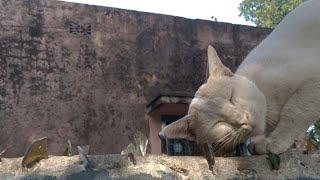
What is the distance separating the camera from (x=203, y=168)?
2.22 meters

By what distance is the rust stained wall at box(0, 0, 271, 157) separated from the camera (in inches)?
339

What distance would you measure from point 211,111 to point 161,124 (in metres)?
6.52

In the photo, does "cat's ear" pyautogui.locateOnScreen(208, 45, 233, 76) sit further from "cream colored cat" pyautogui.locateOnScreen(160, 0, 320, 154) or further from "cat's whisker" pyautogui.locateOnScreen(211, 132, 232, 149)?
"cat's whisker" pyautogui.locateOnScreen(211, 132, 232, 149)

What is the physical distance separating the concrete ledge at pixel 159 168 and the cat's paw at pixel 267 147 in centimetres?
37

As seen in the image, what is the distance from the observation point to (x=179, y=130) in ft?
10.0

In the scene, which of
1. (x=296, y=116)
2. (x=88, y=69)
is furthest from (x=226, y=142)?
(x=88, y=69)

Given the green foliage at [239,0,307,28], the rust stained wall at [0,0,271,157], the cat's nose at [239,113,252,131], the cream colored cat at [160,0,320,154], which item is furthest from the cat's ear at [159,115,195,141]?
the green foliage at [239,0,307,28]

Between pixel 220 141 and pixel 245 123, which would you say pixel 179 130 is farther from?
pixel 245 123

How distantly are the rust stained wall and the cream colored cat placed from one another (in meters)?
5.74

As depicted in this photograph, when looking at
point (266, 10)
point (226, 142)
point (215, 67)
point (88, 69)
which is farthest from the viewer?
point (266, 10)

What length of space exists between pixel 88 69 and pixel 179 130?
6.41 metres

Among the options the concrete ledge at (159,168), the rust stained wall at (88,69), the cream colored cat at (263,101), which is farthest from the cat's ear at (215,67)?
the rust stained wall at (88,69)

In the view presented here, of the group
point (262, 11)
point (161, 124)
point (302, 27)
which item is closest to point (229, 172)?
point (302, 27)

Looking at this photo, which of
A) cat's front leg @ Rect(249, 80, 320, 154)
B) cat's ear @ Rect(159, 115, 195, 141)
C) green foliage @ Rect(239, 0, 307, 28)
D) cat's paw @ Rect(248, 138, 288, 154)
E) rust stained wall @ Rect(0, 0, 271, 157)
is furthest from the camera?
green foliage @ Rect(239, 0, 307, 28)
